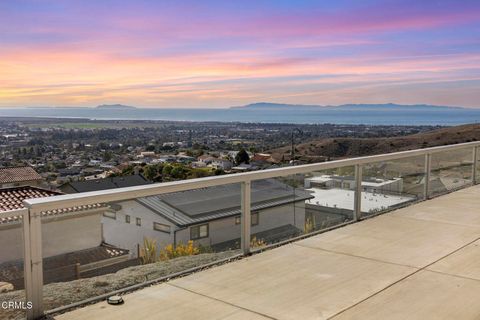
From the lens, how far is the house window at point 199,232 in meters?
5.66

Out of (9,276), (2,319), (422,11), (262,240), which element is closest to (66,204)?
(9,276)

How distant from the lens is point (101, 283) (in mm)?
4812

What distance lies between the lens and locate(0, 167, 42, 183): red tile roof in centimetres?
3600

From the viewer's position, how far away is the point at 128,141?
66625 millimetres

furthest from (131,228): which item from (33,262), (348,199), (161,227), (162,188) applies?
(348,199)

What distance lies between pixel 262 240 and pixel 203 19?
69.0ft

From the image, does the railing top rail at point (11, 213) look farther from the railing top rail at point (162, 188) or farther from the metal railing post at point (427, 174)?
the metal railing post at point (427, 174)

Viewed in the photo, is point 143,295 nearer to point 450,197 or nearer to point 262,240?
point 262,240

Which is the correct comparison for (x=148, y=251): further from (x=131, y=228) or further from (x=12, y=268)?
(x=12, y=268)

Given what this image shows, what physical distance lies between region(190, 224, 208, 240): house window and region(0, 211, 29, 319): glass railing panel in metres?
1.94

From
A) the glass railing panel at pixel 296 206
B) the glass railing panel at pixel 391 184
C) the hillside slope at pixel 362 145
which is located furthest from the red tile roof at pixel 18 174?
the glass railing panel at pixel 296 206

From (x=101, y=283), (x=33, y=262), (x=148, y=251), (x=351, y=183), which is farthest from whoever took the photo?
(x=351, y=183)

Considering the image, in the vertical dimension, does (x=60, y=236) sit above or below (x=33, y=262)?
above

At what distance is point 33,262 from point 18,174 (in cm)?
3741
